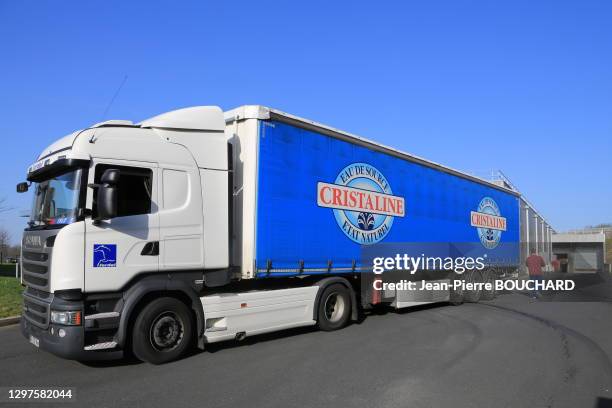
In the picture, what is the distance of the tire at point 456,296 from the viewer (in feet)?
46.3

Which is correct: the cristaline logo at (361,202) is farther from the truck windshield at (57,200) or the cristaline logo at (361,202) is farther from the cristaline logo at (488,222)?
the cristaline logo at (488,222)

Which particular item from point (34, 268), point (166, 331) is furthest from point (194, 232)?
point (34, 268)

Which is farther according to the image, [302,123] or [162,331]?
[302,123]

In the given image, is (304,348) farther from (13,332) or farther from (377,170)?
(13,332)

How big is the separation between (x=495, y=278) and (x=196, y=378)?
13.0 metres

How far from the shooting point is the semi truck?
6.21 m

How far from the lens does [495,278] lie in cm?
1659

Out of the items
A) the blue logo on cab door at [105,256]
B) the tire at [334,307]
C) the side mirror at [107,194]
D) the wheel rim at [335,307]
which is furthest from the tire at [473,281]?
the side mirror at [107,194]

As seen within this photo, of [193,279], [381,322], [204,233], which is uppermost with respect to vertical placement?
[204,233]

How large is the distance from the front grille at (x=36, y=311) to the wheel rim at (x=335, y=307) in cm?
486

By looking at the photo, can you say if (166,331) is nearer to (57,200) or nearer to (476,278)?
(57,200)

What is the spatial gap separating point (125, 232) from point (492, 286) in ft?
42.5

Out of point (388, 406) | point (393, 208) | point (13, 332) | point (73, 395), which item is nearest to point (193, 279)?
point (73, 395)

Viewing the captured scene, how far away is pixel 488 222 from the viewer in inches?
661
